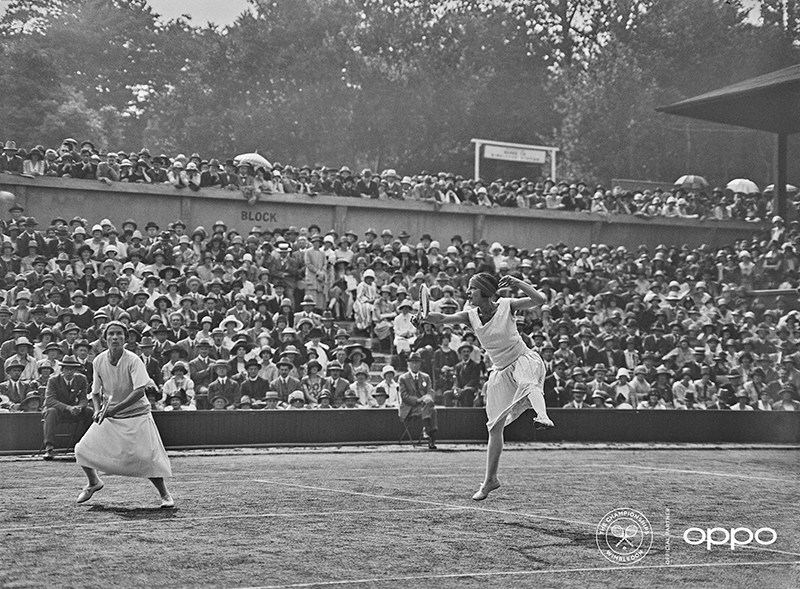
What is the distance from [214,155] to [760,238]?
13.4 m

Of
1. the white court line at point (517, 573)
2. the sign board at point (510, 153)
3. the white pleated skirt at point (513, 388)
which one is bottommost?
the white court line at point (517, 573)

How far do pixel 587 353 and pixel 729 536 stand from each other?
444 inches

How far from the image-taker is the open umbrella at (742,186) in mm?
26991

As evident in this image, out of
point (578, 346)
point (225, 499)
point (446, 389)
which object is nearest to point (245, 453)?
point (446, 389)

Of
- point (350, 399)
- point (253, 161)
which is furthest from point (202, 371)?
point (253, 161)

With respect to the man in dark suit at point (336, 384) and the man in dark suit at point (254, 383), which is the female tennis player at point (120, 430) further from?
the man in dark suit at point (336, 384)

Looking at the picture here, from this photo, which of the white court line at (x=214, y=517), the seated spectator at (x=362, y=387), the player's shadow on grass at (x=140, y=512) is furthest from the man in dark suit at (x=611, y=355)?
the player's shadow on grass at (x=140, y=512)

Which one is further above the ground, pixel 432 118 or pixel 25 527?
pixel 432 118

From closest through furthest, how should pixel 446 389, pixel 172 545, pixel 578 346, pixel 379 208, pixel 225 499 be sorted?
pixel 172 545
pixel 225 499
pixel 446 389
pixel 578 346
pixel 379 208

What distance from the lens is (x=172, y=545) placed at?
6863 millimetres

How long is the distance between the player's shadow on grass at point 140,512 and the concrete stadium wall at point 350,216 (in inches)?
547

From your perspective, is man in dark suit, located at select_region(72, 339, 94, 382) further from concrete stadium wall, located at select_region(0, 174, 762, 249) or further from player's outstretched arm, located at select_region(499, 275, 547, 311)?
concrete stadium wall, located at select_region(0, 174, 762, 249)

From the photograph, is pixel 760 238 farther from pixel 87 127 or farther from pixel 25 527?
pixel 25 527

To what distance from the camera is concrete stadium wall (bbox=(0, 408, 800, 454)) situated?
1480 centimetres
